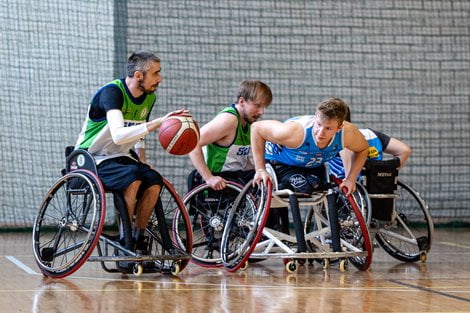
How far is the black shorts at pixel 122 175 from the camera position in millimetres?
3953

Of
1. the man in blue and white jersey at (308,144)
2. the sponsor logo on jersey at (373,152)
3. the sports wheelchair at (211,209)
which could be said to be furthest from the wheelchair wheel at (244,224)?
the sponsor logo on jersey at (373,152)

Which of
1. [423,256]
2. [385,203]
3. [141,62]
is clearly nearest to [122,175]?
[141,62]

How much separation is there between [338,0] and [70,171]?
14.3ft

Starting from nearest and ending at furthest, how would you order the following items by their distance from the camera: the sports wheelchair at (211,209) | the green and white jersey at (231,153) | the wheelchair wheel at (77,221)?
1. the wheelchair wheel at (77,221)
2. the sports wheelchair at (211,209)
3. the green and white jersey at (231,153)

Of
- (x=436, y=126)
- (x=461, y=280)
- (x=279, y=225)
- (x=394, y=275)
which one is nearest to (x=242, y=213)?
(x=279, y=225)

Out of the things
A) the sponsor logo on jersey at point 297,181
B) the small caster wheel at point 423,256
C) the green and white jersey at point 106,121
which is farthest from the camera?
the small caster wheel at point 423,256

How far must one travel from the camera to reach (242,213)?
4.34 metres

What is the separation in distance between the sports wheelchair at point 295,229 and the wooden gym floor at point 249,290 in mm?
90

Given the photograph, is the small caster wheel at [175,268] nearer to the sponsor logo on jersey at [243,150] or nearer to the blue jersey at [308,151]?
the blue jersey at [308,151]

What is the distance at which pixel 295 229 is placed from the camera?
165 inches

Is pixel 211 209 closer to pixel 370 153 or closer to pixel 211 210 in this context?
pixel 211 210

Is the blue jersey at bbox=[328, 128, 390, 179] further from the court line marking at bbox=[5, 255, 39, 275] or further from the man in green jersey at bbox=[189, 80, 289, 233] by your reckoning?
the court line marking at bbox=[5, 255, 39, 275]

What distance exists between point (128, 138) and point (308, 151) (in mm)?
911

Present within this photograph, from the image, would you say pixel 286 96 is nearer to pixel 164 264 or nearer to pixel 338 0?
pixel 338 0
